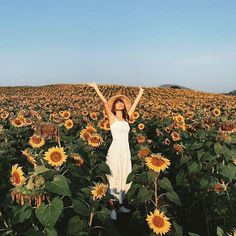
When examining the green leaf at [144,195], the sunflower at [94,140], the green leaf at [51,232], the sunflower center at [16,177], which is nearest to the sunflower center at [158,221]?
the green leaf at [144,195]

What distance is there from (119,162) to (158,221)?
2.39m

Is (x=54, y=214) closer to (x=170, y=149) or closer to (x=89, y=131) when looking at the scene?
(x=89, y=131)

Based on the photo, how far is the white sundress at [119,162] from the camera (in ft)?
20.3

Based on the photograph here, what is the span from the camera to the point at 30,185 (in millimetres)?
2943

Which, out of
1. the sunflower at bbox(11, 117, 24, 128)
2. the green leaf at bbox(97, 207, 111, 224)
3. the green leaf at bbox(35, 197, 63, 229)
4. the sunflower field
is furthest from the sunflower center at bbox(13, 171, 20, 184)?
the sunflower at bbox(11, 117, 24, 128)

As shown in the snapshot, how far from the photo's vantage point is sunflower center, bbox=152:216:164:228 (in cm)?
379

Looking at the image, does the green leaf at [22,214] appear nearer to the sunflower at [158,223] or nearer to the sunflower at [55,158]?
the sunflower at [55,158]

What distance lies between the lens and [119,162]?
243 inches

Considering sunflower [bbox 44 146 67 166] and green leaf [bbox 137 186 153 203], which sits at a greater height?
sunflower [bbox 44 146 67 166]

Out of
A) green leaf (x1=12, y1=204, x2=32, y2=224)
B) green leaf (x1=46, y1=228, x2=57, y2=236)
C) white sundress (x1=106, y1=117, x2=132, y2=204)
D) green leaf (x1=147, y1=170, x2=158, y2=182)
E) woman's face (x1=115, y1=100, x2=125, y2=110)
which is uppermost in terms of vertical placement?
woman's face (x1=115, y1=100, x2=125, y2=110)

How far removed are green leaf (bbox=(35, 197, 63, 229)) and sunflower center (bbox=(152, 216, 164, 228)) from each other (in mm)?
1023

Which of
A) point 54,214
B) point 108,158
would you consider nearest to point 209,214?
point 108,158

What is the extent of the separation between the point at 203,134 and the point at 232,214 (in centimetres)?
101

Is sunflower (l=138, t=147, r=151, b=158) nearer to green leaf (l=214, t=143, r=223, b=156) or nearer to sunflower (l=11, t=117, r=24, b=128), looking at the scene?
green leaf (l=214, t=143, r=223, b=156)
